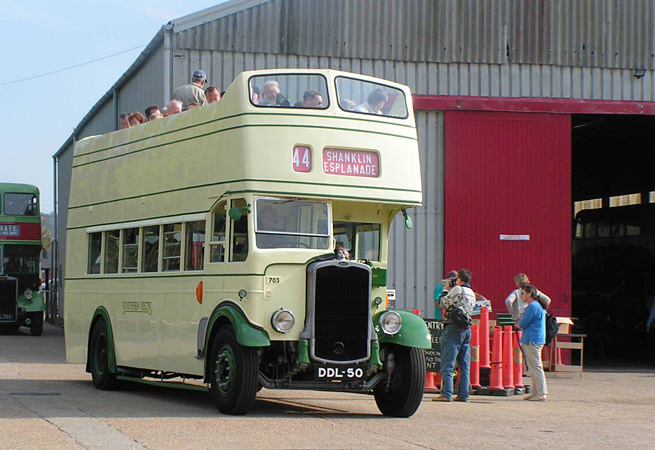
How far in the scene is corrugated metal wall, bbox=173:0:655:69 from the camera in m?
21.0

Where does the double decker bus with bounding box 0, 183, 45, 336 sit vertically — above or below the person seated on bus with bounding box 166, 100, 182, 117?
below

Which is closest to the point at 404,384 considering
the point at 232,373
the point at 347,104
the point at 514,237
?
the point at 232,373

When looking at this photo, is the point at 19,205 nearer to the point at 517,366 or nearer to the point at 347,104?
the point at 517,366

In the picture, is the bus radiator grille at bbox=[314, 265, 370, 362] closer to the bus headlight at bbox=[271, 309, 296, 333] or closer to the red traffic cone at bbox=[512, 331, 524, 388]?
the bus headlight at bbox=[271, 309, 296, 333]

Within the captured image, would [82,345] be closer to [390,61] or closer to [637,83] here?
[390,61]

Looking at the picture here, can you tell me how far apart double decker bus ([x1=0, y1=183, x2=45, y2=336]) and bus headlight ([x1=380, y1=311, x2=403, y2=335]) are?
22.5 meters

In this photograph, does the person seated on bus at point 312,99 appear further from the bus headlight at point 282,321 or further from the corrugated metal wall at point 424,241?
the corrugated metal wall at point 424,241

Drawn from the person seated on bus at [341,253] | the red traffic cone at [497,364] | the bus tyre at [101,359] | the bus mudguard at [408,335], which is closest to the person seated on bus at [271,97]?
the person seated on bus at [341,253]

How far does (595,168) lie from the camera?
3584cm

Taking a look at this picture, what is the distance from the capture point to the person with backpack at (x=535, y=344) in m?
15.1

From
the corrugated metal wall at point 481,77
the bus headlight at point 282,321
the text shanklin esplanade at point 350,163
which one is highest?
the corrugated metal wall at point 481,77

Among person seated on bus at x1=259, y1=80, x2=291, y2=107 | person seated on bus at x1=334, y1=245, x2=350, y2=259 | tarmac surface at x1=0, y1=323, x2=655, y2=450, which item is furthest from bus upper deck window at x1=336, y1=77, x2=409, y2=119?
tarmac surface at x1=0, y1=323, x2=655, y2=450

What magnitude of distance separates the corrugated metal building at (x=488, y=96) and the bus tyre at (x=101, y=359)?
22.9ft

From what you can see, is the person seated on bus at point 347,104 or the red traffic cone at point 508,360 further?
the red traffic cone at point 508,360
